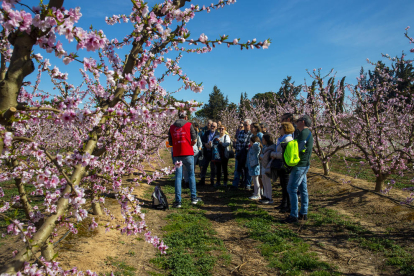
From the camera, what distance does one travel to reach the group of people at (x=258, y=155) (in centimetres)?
471

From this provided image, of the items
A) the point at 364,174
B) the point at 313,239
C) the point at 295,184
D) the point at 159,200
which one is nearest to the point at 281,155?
the point at 295,184

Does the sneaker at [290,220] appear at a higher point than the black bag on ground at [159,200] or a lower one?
lower

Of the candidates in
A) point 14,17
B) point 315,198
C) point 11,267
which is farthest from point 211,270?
point 315,198

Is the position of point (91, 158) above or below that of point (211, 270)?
above

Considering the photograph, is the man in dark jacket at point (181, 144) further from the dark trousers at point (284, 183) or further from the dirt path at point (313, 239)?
the dark trousers at point (284, 183)

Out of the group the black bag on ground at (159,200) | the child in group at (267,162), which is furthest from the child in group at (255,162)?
the black bag on ground at (159,200)

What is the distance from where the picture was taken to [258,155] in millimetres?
6469

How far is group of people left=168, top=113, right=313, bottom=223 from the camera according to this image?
471 centimetres

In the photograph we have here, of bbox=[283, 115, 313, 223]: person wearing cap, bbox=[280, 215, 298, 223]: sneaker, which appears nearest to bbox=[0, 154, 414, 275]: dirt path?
bbox=[280, 215, 298, 223]: sneaker

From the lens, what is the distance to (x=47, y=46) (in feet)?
5.37

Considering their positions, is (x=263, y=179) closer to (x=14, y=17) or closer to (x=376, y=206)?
(x=376, y=206)

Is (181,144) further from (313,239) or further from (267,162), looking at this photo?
(313,239)

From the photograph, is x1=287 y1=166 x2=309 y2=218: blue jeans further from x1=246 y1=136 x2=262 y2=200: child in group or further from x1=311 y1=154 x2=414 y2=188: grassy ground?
x1=311 y1=154 x2=414 y2=188: grassy ground

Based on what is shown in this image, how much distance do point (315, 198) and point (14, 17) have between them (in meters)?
6.97
